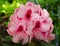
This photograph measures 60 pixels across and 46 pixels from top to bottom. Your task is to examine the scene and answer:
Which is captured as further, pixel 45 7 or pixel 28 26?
pixel 45 7

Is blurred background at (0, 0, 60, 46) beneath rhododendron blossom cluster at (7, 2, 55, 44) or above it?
beneath

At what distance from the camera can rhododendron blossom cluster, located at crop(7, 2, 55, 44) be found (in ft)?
3.41

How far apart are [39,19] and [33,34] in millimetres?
87

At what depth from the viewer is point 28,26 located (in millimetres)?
1034

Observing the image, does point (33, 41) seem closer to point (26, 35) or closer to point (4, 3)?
point (26, 35)

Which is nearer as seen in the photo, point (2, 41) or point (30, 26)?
point (30, 26)

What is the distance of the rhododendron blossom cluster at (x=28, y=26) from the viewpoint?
1.04m

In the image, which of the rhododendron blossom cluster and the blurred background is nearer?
the rhododendron blossom cluster

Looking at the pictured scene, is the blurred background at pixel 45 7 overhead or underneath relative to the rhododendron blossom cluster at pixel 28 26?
underneath

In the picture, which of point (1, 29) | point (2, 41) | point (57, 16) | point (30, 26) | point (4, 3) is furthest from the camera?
point (4, 3)

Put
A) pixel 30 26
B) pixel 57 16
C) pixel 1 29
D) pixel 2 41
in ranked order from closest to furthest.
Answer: pixel 30 26, pixel 2 41, pixel 1 29, pixel 57 16

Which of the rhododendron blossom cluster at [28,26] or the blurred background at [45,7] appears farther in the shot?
the blurred background at [45,7]

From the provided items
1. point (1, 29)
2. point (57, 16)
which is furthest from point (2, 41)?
point (57, 16)

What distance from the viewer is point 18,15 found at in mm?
1054
